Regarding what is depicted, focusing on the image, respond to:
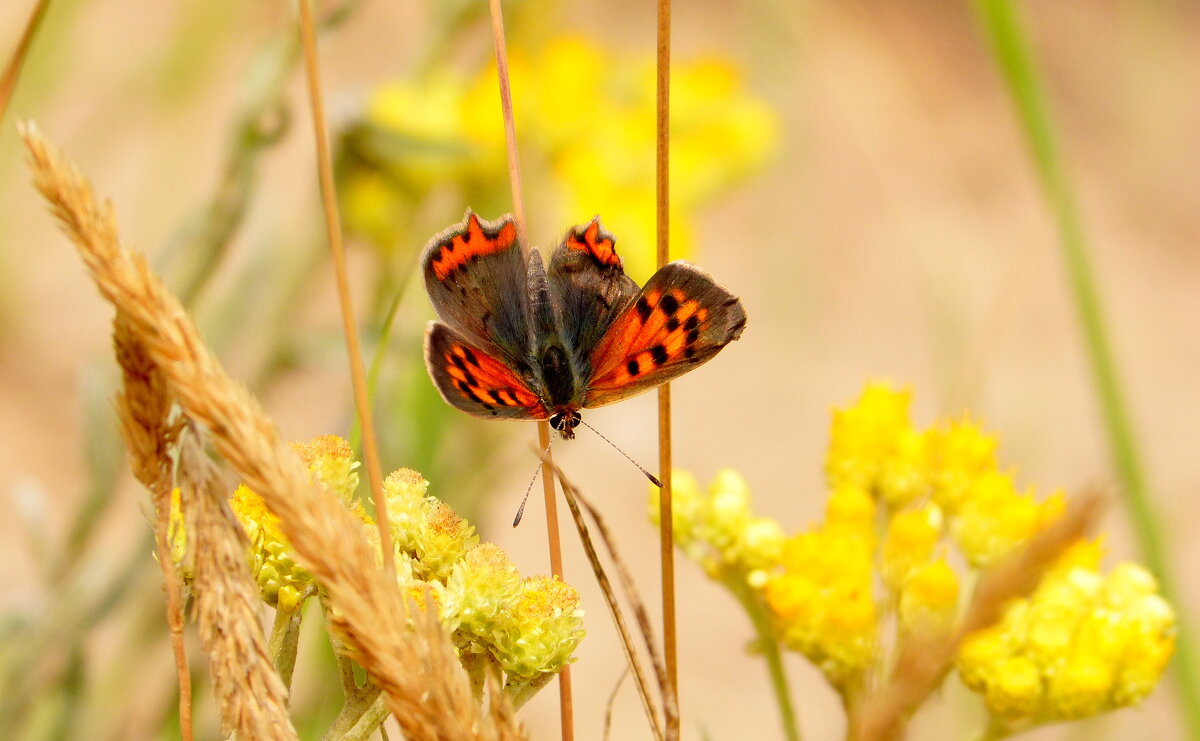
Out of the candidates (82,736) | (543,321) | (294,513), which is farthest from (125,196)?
(294,513)

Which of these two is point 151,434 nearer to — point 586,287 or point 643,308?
point 643,308

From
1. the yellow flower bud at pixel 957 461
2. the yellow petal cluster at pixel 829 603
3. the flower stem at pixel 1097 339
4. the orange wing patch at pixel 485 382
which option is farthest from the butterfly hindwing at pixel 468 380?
the flower stem at pixel 1097 339

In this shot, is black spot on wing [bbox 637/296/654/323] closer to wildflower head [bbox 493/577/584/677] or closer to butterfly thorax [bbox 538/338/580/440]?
butterfly thorax [bbox 538/338/580/440]

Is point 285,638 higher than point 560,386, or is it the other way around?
point 560,386

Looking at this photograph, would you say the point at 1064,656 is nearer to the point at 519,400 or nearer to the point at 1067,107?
the point at 519,400

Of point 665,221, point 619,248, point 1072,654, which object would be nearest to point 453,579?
point 665,221

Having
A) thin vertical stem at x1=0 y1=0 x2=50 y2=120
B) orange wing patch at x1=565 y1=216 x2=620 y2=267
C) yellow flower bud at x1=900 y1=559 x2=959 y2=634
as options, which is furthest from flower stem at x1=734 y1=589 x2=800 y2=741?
thin vertical stem at x1=0 y1=0 x2=50 y2=120
